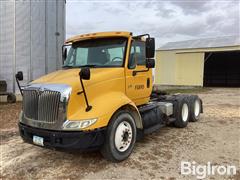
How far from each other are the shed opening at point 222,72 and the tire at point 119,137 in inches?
1193

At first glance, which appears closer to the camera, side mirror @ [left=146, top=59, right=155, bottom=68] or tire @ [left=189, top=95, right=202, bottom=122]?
side mirror @ [left=146, top=59, right=155, bottom=68]

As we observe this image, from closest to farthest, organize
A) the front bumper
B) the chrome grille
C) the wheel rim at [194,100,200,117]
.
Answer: the front bumper, the chrome grille, the wheel rim at [194,100,200,117]

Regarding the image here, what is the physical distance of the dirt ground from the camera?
4602 mm

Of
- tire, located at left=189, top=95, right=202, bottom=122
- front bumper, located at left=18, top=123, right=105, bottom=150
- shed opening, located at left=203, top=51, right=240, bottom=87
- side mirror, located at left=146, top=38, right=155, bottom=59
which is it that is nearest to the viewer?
front bumper, located at left=18, top=123, right=105, bottom=150

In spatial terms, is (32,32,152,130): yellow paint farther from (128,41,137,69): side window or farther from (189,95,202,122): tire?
(189,95,202,122): tire

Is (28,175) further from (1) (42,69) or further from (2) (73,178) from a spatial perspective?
(1) (42,69)

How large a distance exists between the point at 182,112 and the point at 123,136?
135 inches

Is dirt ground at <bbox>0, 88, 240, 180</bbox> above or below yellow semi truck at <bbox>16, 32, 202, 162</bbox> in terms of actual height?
below

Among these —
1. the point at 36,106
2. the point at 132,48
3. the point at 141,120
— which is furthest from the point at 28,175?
the point at 132,48

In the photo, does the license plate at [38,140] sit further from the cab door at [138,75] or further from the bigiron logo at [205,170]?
the bigiron logo at [205,170]

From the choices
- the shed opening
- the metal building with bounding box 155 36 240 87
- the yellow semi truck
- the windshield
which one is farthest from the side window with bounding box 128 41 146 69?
the shed opening

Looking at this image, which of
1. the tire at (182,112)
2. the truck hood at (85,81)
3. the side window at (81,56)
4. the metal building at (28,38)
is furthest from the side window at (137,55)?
the metal building at (28,38)

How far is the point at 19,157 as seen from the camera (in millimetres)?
5434

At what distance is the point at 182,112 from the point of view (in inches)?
316
